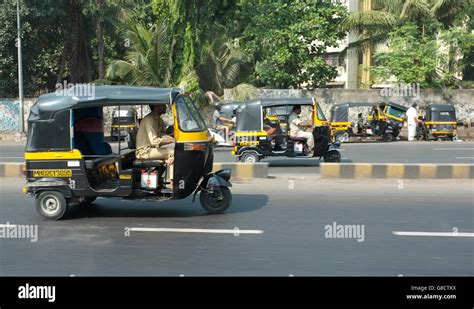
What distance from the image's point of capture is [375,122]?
27953mm

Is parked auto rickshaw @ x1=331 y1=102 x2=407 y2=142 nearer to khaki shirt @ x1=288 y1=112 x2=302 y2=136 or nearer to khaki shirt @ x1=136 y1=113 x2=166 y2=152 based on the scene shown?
khaki shirt @ x1=288 y1=112 x2=302 y2=136

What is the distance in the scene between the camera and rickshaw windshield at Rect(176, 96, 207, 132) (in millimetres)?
9641

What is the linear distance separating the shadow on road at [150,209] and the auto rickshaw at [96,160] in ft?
1.31

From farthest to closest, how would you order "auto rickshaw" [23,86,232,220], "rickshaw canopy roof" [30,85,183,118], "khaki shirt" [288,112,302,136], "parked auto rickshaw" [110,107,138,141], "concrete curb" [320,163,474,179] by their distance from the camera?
"khaki shirt" [288,112,302,136], "concrete curb" [320,163,474,179], "parked auto rickshaw" [110,107,138,141], "auto rickshaw" [23,86,232,220], "rickshaw canopy roof" [30,85,183,118]

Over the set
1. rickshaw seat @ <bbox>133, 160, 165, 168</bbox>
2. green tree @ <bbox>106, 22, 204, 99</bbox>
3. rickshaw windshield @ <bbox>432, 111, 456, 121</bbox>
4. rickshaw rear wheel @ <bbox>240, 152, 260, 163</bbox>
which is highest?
green tree @ <bbox>106, 22, 204, 99</bbox>

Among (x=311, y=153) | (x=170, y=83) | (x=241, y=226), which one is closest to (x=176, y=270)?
(x=241, y=226)

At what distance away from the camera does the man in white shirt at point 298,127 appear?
17.1 meters

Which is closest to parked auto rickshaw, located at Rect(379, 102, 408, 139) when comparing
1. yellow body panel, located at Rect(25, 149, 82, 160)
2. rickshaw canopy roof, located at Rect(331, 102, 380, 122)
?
rickshaw canopy roof, located at Rect(331, 102, 380, 122)

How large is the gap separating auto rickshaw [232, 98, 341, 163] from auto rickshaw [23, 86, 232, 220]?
298 inches

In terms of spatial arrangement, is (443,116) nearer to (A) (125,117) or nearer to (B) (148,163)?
(A) (125,117)

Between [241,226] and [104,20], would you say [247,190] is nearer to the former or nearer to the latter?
[241,226]

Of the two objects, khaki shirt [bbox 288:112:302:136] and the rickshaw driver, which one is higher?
khaki shirt [bbox 288:112:302:136]

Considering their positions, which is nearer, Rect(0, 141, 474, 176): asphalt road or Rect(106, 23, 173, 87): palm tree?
Rect(0, 141, 474, 176): asphalt road

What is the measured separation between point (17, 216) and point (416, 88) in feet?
86.5
